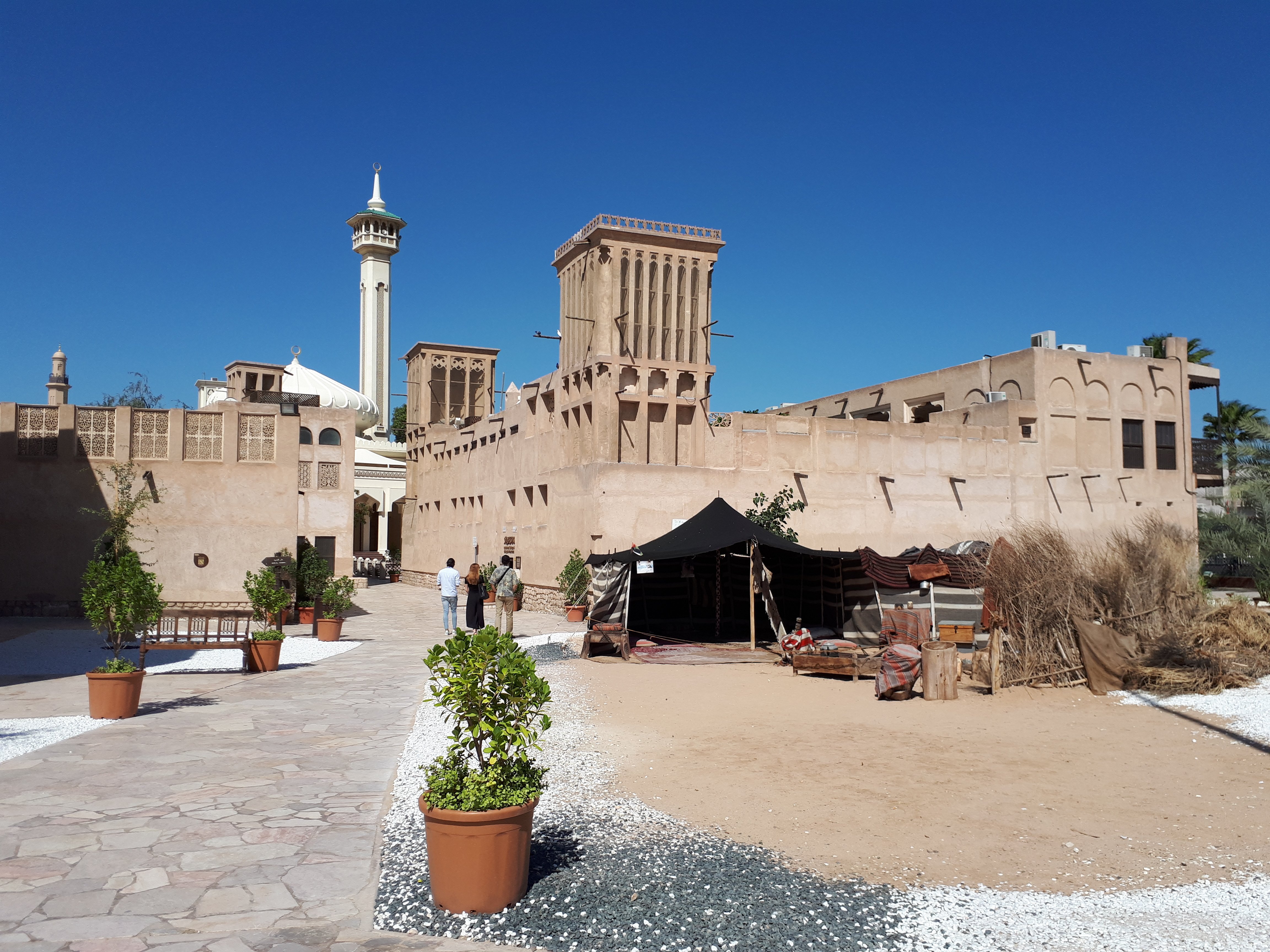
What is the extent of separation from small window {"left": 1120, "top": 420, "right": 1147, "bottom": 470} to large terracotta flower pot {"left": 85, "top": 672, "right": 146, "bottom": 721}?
29.7m

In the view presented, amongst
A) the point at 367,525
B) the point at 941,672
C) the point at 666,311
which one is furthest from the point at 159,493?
the point at 367,525

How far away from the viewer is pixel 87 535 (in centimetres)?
2130

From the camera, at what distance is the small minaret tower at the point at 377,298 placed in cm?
6094

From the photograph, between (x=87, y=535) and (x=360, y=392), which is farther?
(x=360, y=392)

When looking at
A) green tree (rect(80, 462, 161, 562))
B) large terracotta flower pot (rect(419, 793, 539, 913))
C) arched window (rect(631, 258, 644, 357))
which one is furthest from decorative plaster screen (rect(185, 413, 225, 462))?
large terracotta flower pot (rect(419, 793, 539, 913))

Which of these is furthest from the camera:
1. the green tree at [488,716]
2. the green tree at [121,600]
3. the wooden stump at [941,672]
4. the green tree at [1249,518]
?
the green tree at [1249,518]

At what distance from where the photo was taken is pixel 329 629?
1902cm

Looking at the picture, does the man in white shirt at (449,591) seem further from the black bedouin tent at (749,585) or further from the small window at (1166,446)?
the small window at (1166,446)

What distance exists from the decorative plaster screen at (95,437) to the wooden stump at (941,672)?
17.7m

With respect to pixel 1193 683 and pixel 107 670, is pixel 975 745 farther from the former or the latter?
pixel 107 670

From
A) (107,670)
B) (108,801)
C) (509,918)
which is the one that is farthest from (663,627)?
(509,918)

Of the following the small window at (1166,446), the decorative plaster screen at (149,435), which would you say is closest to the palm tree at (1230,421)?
the small window at (1166,446)

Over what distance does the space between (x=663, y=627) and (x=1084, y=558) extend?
9.80 metres

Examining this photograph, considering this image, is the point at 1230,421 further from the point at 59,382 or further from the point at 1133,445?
the point at 59,382
